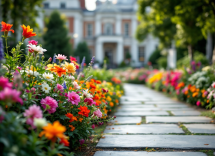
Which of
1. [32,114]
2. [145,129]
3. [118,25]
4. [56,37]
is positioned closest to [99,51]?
[118,25]

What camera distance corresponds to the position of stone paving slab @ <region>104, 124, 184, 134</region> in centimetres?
260

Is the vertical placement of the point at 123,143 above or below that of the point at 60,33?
below

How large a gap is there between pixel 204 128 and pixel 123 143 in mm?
1220

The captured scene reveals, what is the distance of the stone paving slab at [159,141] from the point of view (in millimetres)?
2047

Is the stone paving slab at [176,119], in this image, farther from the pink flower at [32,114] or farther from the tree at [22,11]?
the tree at [22,11]

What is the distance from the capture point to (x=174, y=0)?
605 cm

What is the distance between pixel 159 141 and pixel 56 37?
54.7ft

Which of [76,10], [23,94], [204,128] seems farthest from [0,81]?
[76,10]

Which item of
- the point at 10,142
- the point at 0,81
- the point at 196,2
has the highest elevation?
the point at 196,2

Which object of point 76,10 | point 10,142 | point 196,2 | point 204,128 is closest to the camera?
point 10,142

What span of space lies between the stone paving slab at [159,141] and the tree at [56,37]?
16.1 m

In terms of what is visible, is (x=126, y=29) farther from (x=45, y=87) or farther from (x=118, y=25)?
(x=45, y=87)

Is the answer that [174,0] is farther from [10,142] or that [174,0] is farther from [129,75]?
[129,75]

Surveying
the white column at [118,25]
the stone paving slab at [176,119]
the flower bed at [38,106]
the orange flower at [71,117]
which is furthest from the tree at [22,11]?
the white column at [118,25]
